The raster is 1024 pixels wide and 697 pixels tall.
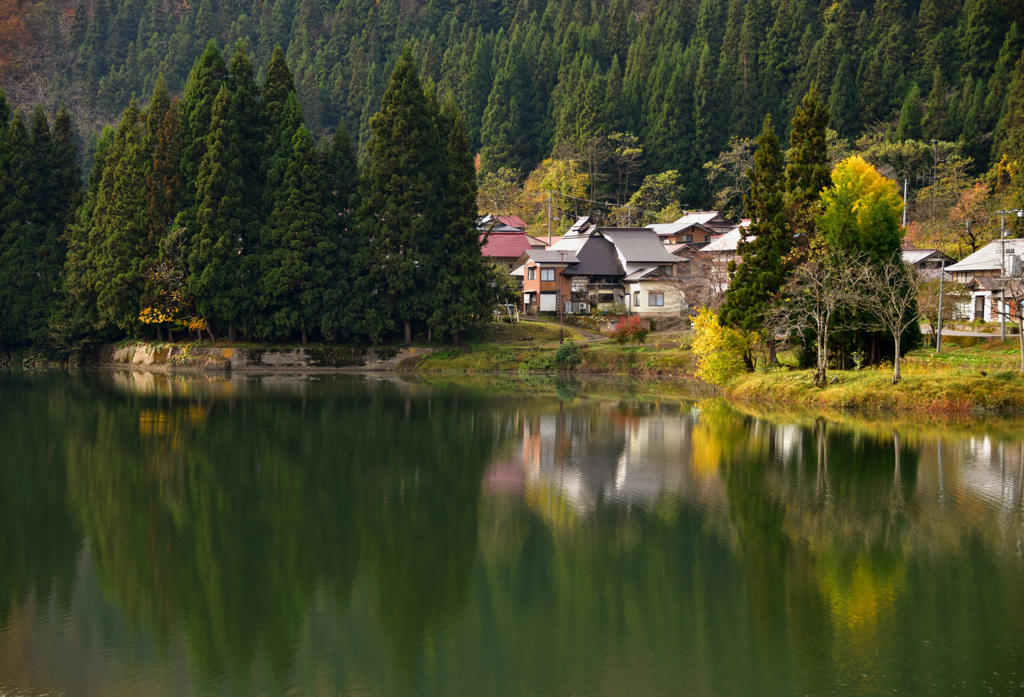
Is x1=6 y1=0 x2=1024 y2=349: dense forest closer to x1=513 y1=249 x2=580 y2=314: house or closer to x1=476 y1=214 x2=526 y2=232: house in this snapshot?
x1=476 y1=214 x2=526 y2=232: house

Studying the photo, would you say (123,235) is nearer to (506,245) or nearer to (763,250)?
(506,245)

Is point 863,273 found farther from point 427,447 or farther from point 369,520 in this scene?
point 369,520

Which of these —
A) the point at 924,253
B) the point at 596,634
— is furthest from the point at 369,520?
the point at 924,253

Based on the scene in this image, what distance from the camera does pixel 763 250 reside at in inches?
1362

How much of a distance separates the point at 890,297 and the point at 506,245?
38576 mm

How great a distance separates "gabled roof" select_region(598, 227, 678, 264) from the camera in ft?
195

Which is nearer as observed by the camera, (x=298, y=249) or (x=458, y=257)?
(x=298, y=249)

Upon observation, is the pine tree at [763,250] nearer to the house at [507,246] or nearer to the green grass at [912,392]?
the green grass at [912,392]

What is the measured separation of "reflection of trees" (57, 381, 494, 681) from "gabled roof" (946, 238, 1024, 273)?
102 feet

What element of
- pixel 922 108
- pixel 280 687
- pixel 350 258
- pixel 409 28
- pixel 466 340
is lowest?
pixel 280 687

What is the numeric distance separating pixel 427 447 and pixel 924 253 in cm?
3851

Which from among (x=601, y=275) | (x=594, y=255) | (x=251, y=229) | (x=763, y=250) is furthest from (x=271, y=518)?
(x=594, y=255)

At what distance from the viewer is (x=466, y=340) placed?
1868 inches

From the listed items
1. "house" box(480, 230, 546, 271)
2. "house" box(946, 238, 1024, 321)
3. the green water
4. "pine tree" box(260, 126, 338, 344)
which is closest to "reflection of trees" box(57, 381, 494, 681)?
the green water
